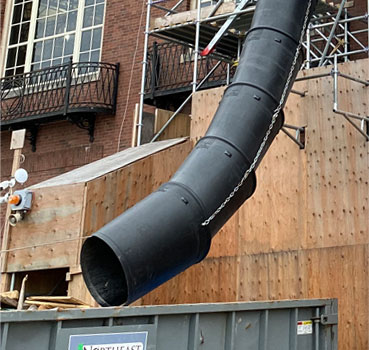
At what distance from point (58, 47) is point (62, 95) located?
2269 mm

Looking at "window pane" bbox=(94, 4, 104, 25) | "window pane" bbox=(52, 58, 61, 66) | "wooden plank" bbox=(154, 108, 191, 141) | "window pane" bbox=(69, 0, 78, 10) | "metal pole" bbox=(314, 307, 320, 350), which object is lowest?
"metal pole" bbox=(314, 307, 320, 350)

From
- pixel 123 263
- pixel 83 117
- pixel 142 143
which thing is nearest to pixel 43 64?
pixel 83 117

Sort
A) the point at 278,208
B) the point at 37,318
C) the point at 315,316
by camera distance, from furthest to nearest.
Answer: the point at 278,208
the point at 315,316
the point at 37,318

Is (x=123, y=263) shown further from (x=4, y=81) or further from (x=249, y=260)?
(x=4, y=81)

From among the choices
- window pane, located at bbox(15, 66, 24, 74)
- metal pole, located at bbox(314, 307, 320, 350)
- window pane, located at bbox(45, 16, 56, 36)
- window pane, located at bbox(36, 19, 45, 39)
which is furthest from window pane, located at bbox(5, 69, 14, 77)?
metal pole, located at bbox(314, 307, 320, 350)

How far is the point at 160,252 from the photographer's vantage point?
8.10 m

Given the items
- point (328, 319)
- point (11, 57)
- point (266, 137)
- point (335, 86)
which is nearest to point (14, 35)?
point (11, 57)

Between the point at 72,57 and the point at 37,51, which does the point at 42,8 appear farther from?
the point at 72,57

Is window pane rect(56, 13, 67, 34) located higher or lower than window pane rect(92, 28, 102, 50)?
higher

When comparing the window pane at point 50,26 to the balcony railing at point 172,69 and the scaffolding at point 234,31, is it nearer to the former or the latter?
the balcony railing at point 172,69

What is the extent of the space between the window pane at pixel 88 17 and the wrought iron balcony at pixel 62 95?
4.34ft

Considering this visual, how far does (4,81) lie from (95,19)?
3.02 m

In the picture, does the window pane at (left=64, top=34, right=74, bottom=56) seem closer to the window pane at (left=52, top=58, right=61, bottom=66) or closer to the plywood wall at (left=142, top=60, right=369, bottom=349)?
the window pane at (left=52, top=58, right=61, bottom=66)

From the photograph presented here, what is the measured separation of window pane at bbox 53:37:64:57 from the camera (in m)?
20.2
